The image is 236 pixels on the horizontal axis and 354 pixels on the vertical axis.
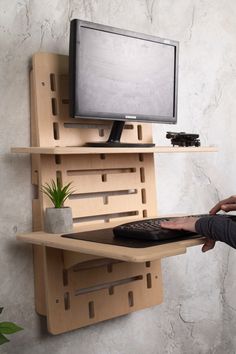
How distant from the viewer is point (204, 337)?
8.41 ft

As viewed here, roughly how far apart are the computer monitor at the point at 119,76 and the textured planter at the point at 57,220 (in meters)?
0.27

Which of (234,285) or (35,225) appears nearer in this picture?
(35,225)

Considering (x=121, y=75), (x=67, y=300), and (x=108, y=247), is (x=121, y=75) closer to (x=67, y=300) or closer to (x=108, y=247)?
(x=108, y=247)

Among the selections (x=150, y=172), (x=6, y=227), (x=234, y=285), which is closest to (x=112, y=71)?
(x=150, y=172)

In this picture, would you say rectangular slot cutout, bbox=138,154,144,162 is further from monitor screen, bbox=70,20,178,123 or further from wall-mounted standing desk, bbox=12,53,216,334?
monitor screen, bbox=70,20,178,123

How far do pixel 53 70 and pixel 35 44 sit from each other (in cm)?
12

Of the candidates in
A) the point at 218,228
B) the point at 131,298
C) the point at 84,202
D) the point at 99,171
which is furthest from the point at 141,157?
the point at 218,228

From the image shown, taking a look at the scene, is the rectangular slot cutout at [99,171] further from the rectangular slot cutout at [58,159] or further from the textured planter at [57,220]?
the textured planter at [57,220]

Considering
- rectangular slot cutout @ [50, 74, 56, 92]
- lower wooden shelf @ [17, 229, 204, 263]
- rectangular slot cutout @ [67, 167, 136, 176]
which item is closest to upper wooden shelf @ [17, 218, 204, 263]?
lower wooden shelf @ [17, 229, 204, 263]

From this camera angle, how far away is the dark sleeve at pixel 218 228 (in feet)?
5.07

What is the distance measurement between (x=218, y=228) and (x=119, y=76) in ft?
2.26

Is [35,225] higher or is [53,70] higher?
[53,70]

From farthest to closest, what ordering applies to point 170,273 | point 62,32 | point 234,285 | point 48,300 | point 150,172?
1. point 234,285
2. point 170,273
3. point 150,172
4. point 62,32
5. point 48,300

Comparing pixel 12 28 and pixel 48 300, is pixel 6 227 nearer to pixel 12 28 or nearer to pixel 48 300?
pixel 48 300
